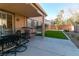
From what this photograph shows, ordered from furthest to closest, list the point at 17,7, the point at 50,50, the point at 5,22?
the point at 5,22, the point at 17,7, the point at 50,50

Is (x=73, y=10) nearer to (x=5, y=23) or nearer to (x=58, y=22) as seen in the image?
(x=58, y=22)

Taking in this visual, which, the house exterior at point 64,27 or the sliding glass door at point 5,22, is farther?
the house exterior at point 64,27

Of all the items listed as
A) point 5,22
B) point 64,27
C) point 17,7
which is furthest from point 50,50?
point 64,27

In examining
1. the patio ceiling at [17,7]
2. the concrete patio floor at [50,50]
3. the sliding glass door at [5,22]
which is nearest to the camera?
the concrete patio floor at [50,50]

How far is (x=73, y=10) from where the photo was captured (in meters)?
22.5

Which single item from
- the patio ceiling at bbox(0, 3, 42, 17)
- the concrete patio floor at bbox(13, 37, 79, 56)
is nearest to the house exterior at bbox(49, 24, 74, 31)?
the patio ceiling at bbox(0, 3, 42, 17)

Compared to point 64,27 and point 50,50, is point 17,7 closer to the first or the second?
point 50,50

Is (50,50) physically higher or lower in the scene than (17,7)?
lower

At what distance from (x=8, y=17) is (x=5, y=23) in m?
0.54

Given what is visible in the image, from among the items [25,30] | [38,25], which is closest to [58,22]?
[38,25]

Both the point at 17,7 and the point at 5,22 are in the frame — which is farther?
the point at 5,22

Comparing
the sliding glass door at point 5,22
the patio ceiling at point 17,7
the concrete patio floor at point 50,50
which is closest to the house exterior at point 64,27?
the sliding glass door at point 5,22

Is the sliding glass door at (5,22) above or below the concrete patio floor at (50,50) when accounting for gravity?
above

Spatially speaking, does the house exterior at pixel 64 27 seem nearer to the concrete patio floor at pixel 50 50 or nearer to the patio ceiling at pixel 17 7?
the patio ceiling at pixel 17 7
